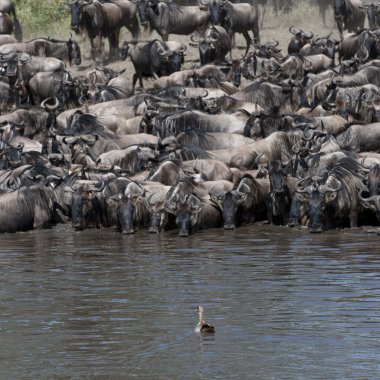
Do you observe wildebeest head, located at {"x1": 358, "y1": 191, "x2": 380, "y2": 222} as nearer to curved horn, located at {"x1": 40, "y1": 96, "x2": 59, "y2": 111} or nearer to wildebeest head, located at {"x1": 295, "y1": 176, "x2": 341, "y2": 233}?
wildebeest head, located at {"x1": 295, "y1": 176, "x2": 341, "y2": 233}

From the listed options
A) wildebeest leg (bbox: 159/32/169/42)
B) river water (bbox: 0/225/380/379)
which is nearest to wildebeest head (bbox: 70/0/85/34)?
wildebeest leg (bbox: 159/32/169/42)

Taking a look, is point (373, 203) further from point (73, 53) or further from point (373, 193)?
point (73, 53)

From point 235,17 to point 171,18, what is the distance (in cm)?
184

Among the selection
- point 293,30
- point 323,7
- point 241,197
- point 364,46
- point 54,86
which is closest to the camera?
point 241,197

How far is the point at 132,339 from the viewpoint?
1470cm

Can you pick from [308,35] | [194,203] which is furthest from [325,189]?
[308,35]

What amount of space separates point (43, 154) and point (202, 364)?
46.4 ft

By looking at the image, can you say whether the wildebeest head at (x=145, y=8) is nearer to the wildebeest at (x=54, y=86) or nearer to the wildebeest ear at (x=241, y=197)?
the wildebeest at (x=54, y=86)

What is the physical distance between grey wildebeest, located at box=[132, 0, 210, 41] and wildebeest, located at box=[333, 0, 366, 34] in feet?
12.2

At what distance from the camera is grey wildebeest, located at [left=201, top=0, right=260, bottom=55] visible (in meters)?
39.1

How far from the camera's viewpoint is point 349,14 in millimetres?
41000

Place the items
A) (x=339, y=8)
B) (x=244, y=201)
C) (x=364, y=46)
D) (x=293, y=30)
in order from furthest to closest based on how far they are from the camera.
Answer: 1. (x=339, y=8)
2. (x=293, y=30)
3. (x=364, y=46)
4. (x=244, y=201)

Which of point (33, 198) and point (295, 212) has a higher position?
point (33, 198)

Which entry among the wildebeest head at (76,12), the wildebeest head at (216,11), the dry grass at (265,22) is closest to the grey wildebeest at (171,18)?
the wildebeest head at (216,11)
